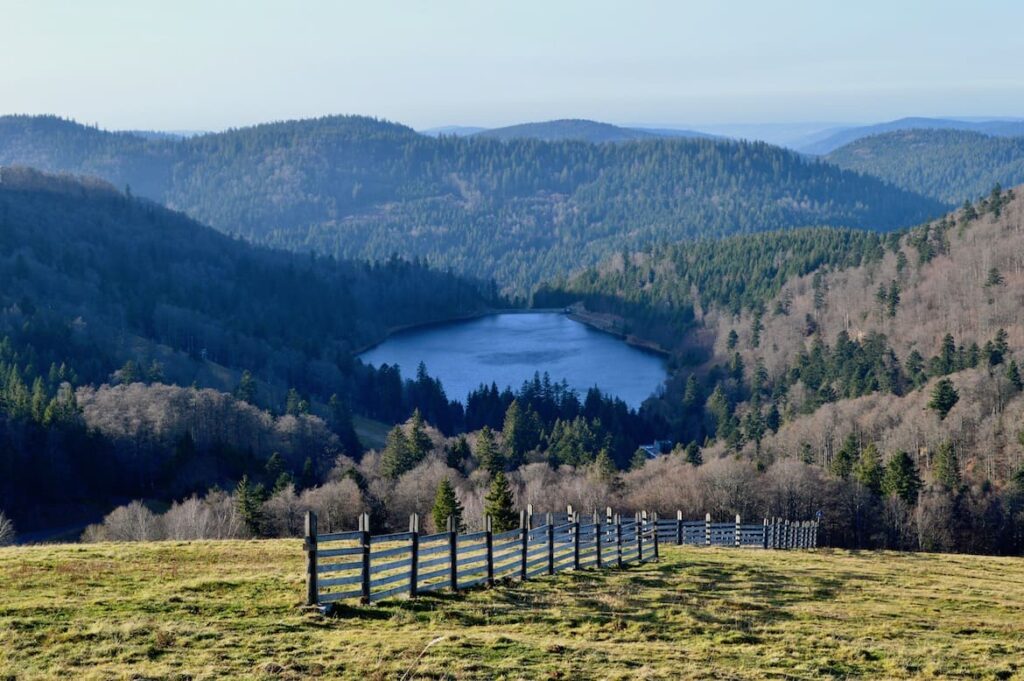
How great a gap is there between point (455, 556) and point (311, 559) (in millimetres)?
3775

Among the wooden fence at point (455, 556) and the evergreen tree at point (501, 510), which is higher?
the wooden fence at point (455, 556)

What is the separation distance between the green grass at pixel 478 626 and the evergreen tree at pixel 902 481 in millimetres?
58843

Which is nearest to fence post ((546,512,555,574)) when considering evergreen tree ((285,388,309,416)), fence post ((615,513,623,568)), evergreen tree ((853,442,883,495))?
fence post ((615,513,623,568))

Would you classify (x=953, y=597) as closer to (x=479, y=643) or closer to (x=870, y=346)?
(x=479, y=643)

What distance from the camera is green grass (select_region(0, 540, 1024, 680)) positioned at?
54.5 ft

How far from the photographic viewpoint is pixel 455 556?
72.2ft

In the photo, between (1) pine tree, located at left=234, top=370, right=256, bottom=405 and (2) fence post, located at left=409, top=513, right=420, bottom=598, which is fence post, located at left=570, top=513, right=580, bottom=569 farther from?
(1) pine tree, located at left=234, top=370, right=256, bottom=405

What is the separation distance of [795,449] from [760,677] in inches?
4180

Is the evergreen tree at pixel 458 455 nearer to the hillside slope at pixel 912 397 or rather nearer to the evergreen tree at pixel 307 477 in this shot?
the evergreen tree at pixel 307 477

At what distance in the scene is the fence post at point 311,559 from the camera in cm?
1883

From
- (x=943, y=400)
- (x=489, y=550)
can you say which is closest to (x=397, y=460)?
(x=943, y=400)

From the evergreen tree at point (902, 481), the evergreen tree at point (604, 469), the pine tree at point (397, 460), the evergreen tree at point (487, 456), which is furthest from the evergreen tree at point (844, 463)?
the pine tree at point (397, 460)

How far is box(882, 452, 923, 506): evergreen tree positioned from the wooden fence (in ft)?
188

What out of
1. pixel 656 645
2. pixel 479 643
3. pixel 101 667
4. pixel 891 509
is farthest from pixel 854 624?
pixel 891 509
